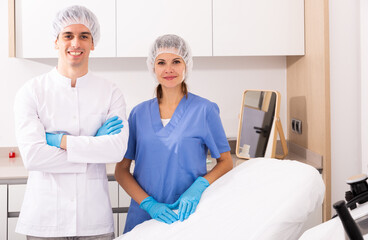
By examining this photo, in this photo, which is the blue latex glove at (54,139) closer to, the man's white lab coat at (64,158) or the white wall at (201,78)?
the man's white lab coat at (64,158)

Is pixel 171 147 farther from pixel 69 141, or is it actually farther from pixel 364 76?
pixel 364 76

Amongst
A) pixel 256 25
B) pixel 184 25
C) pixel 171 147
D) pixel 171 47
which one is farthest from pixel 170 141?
pixel 256 25

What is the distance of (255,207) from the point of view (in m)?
1.21

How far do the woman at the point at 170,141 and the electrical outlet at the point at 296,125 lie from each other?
1098 millimetres

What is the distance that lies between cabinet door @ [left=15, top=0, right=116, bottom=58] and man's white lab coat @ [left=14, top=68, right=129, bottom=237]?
3.33ft

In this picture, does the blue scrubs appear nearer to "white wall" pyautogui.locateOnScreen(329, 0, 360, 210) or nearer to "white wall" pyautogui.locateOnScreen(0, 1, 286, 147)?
"white wall" pyautogui.locateOnScreen(329, 0, 360, 210)

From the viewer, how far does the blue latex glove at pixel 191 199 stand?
53.6 inches

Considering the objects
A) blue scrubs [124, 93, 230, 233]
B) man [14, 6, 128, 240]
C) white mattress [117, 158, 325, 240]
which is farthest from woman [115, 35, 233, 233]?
white mattress [117, 158, 325, 240]

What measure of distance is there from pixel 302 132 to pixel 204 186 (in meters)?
1.32

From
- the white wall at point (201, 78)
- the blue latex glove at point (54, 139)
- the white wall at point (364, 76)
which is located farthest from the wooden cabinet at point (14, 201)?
the white wall at point (364, 76)

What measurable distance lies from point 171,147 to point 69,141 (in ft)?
1.29

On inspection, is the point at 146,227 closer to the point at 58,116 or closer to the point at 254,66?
the point at 58,116

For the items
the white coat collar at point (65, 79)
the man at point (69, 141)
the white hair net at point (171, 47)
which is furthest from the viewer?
the white hair net at point (171, 47)

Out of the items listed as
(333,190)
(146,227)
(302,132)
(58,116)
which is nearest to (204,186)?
(146,227)
